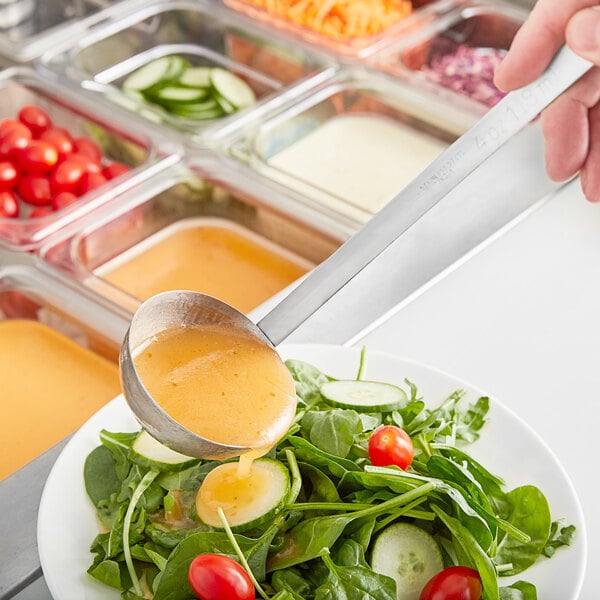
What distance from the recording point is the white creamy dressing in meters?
2.36

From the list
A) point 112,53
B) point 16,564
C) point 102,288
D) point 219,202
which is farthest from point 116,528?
point 112,53

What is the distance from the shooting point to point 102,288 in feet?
6.57

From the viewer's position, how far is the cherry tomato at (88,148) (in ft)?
7.79

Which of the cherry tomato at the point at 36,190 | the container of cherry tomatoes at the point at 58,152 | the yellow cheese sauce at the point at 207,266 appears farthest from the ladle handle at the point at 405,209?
the cherry tomato at the point at 36,190

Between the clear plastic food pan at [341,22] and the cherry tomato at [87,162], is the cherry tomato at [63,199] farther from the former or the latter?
the clear plastic food pan at [341,22]

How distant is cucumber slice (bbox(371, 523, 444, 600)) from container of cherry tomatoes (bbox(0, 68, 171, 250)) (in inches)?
44.6

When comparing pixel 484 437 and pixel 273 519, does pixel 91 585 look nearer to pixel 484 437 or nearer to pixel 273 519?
pixel 273 519

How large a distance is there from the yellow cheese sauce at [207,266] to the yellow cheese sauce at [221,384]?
76cm

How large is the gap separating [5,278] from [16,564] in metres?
0.80

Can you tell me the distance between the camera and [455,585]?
112cm

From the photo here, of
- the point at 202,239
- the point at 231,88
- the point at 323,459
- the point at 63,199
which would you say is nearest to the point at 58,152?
the point at 63,199

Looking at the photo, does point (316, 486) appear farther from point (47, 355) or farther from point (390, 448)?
point (47, 355)

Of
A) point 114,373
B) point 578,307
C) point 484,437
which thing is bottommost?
point 114,373

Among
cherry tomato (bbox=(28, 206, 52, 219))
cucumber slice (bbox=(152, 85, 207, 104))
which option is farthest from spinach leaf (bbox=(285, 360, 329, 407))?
cucumber slice (bbox=(152, 85, 207, 104))
